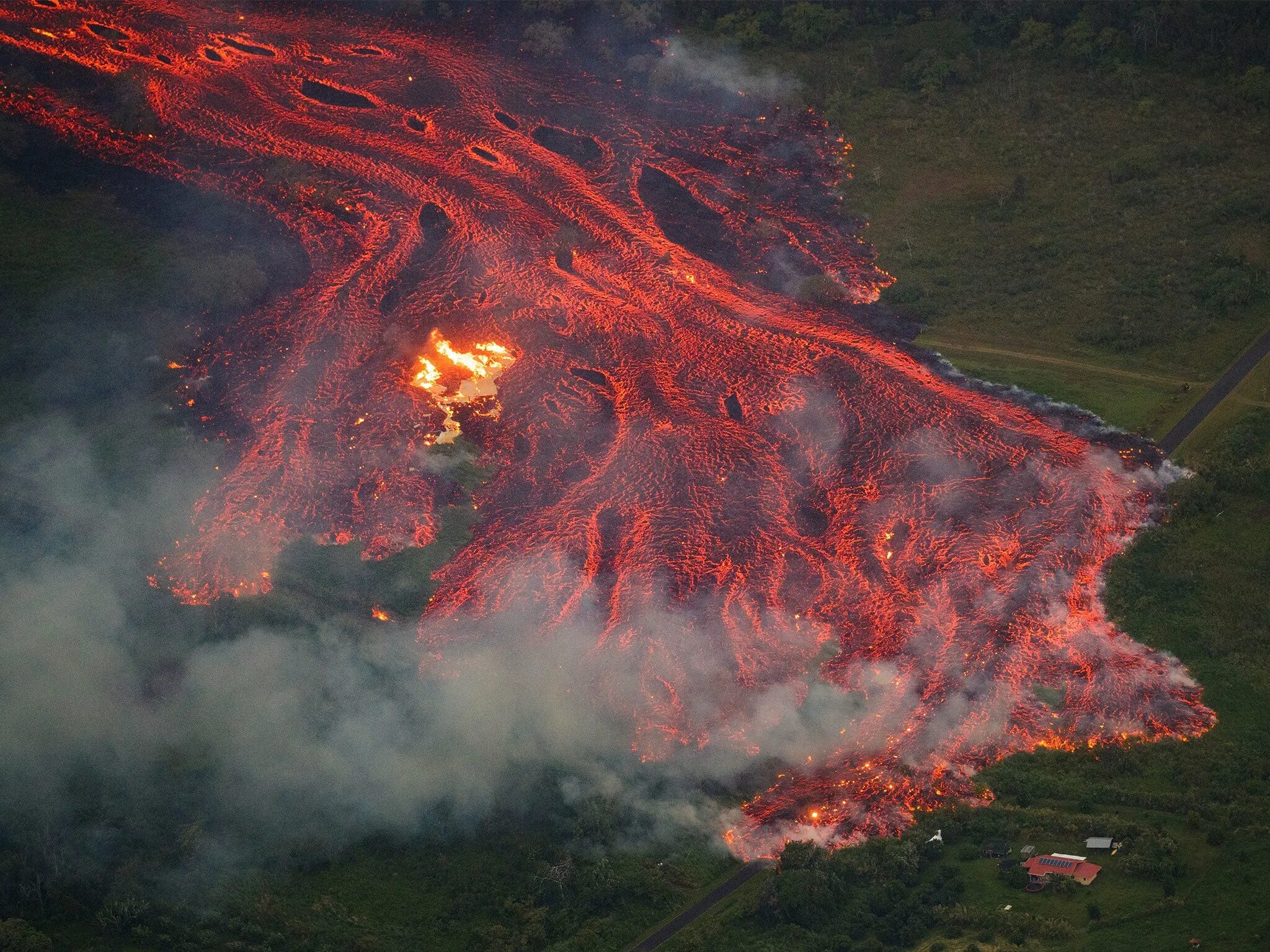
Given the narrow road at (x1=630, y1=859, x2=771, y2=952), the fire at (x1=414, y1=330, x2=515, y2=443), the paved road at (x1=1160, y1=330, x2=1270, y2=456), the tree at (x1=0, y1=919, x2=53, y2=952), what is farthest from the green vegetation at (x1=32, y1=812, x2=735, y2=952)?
the paved road at (x1=1160, y1=330, x2=1270, y2=456)

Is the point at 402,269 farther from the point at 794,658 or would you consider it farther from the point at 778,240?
the point at 794,658

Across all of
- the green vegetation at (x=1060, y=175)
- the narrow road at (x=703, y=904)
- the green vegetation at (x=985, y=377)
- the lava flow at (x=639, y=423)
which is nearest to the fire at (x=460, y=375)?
the lava flow at (x=639, y=423)

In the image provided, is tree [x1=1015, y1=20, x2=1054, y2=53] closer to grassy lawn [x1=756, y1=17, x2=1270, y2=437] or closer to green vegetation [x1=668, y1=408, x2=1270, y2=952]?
grassy lawn [x1=756, y1=17, x2=1270, y2=437]

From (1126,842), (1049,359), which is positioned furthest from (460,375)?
(1126,842)

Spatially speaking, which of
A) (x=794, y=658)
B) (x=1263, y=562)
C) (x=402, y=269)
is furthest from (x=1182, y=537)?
(x=402, y=269)

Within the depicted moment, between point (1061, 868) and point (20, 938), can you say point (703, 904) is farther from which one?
point (20, 938)

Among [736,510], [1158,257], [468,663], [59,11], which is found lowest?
[468,663]
